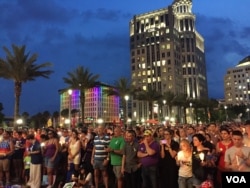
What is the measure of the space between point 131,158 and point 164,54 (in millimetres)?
119072

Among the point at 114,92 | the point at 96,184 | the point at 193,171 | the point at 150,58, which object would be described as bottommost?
the point at 96,184

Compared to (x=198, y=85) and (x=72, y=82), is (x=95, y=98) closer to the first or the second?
(x=198, y=85)

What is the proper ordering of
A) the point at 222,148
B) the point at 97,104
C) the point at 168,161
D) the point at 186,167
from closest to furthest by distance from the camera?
the point at 186,167 → the point at 222,148 → the point at 168,161 → the point at 97,104

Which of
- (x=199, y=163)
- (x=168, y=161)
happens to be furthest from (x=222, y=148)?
(x=168, y=161)

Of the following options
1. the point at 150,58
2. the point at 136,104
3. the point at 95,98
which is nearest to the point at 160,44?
the point at 150,58

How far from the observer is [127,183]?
9.20 meters

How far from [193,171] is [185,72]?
131m

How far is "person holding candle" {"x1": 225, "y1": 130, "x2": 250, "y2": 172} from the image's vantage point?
17.9 feet

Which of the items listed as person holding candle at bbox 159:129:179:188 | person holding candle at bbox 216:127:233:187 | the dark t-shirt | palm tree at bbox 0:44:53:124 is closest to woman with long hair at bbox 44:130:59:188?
the dark t-shirt

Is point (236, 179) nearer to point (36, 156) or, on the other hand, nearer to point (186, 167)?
point (186, 167)

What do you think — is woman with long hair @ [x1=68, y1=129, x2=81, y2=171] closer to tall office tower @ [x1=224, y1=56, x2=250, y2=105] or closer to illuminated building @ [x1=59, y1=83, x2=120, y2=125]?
illuminated building @ [x1=59, y1=83, x2=120, y2=125]

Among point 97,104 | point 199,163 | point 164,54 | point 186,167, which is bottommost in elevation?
point 186,167

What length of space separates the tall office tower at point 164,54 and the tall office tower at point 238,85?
31.9 metres

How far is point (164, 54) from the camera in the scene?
413ft
